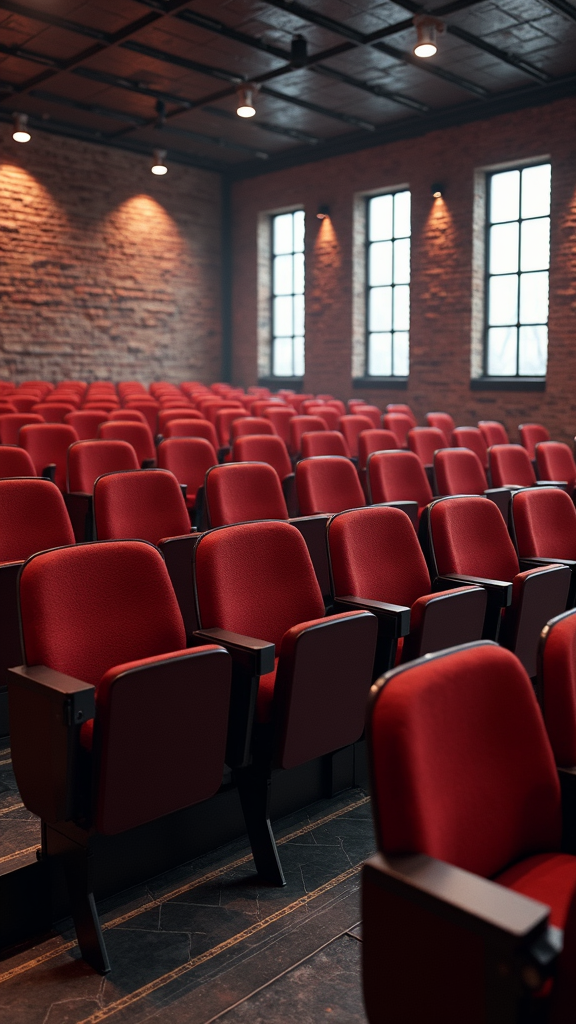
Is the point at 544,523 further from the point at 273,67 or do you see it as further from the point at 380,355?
the point at 380,355

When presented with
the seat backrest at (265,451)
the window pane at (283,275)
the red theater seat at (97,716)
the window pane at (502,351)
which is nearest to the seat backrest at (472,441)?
the seat backrest at (265,451)

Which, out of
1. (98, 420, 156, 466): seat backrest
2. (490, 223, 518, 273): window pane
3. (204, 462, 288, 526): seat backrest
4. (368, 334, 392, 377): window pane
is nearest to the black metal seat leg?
(204, 462, 288, 526): seat backrest

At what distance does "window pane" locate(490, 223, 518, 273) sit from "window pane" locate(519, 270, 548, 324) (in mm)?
237

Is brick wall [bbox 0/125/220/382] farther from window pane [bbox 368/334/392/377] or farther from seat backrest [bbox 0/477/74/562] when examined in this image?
seat backrest [bbox 0/477/74/562]

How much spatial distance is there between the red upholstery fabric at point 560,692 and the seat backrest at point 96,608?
910 mm

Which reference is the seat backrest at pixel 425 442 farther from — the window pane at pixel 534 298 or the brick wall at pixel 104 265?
the brick wall at pixel 104 265

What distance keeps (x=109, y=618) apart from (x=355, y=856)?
2.73 ft

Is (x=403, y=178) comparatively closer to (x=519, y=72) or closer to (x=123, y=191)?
(x=519, y=72)

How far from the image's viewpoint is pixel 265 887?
6.53 feet

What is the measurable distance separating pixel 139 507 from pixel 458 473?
6.82 ft

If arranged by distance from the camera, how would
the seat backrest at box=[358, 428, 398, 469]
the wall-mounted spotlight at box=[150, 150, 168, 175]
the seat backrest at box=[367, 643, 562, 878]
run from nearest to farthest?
the seat backrest at box=[367, 643, 562, 878] < the seat backrest at box=[358, 428, 398, 469] < the wall-mounted spotlight at box=[150, 150, 168, 175]

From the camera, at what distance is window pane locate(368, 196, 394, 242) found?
37.4ft

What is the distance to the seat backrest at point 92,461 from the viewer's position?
414 cm

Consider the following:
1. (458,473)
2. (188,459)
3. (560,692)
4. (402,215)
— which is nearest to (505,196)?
(402,215)
